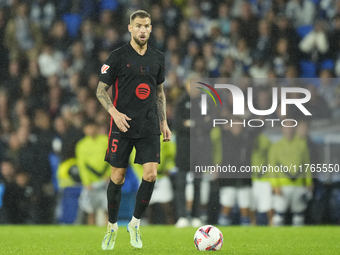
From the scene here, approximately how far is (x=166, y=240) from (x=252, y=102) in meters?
3.11

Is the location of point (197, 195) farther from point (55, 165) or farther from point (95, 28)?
point (95, 28)

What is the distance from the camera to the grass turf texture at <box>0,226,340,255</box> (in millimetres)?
5270

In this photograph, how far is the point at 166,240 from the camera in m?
6.52

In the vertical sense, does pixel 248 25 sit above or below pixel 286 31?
above

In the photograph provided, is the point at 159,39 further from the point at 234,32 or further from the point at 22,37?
the point at 22,37

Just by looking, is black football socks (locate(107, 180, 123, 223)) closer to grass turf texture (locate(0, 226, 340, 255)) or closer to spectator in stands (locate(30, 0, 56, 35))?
grass turf texture (locate(0, 226, 340, 255))

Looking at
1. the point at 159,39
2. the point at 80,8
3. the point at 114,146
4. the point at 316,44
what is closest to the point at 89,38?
the point at 80,8

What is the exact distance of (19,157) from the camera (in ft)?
28.9

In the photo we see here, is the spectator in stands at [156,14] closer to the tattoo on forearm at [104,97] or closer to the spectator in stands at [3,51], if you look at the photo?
the spectator in stands at [3,51]

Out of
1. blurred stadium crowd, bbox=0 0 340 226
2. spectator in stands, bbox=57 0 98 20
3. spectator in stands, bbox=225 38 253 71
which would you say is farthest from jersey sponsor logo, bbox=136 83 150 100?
spectator in stands, bbox=57 0 98 20

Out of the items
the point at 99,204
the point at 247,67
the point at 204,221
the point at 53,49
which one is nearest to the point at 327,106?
the point at 247,67

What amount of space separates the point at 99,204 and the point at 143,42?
13.7 feet

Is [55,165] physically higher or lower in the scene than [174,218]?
higher

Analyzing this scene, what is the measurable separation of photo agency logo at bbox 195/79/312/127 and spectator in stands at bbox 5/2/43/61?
304cm
